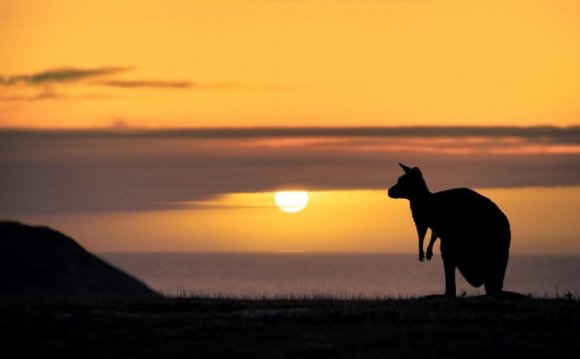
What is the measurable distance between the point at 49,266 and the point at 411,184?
49.9m

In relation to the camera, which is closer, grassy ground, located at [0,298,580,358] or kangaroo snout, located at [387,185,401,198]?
grassy ground, located at [0,298,580,358]

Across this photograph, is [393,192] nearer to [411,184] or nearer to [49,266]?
[411,184]

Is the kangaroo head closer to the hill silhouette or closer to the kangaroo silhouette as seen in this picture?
the kangaroo silhouette

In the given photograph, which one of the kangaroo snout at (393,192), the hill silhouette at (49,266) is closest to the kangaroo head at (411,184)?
the kangaroo snout at (393,192)

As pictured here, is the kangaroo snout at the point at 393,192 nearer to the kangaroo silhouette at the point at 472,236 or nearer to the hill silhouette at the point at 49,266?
Answer: the kangaroo silhouette at the point at 472,236

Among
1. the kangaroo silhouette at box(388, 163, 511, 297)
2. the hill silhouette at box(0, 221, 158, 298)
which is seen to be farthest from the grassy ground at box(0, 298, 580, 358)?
the hill silhouette at box(0, 221, 158, 298)

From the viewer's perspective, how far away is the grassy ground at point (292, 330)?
72.6 ft

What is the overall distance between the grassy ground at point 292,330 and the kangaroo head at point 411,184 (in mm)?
4459

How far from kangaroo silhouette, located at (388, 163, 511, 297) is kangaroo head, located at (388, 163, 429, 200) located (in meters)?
0.71

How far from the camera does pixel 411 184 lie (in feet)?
107

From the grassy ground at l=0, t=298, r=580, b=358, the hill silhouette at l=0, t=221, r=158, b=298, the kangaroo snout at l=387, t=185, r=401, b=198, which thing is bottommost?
the grassy ground at l=0, t=298, r=580, b=358

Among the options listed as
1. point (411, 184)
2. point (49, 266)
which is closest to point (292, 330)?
point (411, 184)

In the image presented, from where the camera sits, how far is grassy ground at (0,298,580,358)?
2214 centimetres

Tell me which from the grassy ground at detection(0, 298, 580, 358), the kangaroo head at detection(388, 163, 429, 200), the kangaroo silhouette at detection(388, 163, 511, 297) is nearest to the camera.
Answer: the grassy ground at detection(0, 298, 580, 358)
